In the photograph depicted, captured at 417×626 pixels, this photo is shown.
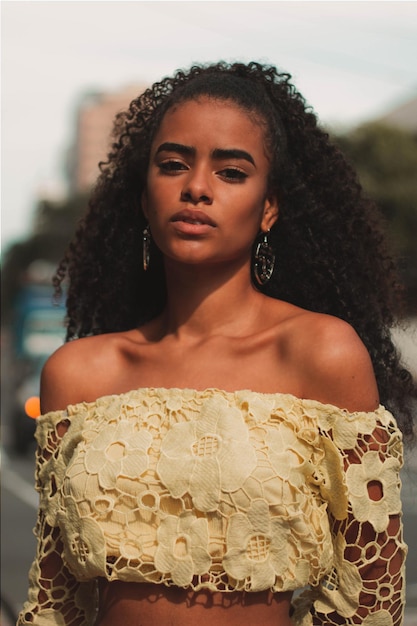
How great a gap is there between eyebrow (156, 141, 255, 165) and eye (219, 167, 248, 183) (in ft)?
0.11

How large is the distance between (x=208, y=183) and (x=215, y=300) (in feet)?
1.20

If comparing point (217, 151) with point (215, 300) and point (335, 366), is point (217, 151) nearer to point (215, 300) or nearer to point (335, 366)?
point (215, 300)

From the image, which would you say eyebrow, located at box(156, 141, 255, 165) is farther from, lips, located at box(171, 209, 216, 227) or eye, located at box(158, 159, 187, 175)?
lips, located at box(171, 209, 216, 227)

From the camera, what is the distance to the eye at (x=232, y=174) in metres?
3.32

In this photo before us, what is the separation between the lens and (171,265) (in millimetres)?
3514

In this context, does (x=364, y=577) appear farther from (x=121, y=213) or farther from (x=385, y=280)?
(x=121, y=213)

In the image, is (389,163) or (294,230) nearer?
(294,230)

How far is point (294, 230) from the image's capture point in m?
3.66

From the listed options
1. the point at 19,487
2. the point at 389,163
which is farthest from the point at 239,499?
the point at 389,163

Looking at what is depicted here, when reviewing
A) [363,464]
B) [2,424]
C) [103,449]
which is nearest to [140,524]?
[103,449]

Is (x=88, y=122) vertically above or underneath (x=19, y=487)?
above

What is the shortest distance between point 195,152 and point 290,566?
3.71 ft

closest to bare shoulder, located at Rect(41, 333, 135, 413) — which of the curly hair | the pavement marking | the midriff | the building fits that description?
the curly hair

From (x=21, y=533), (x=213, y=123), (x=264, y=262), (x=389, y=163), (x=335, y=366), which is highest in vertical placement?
(x=389, y=163)
